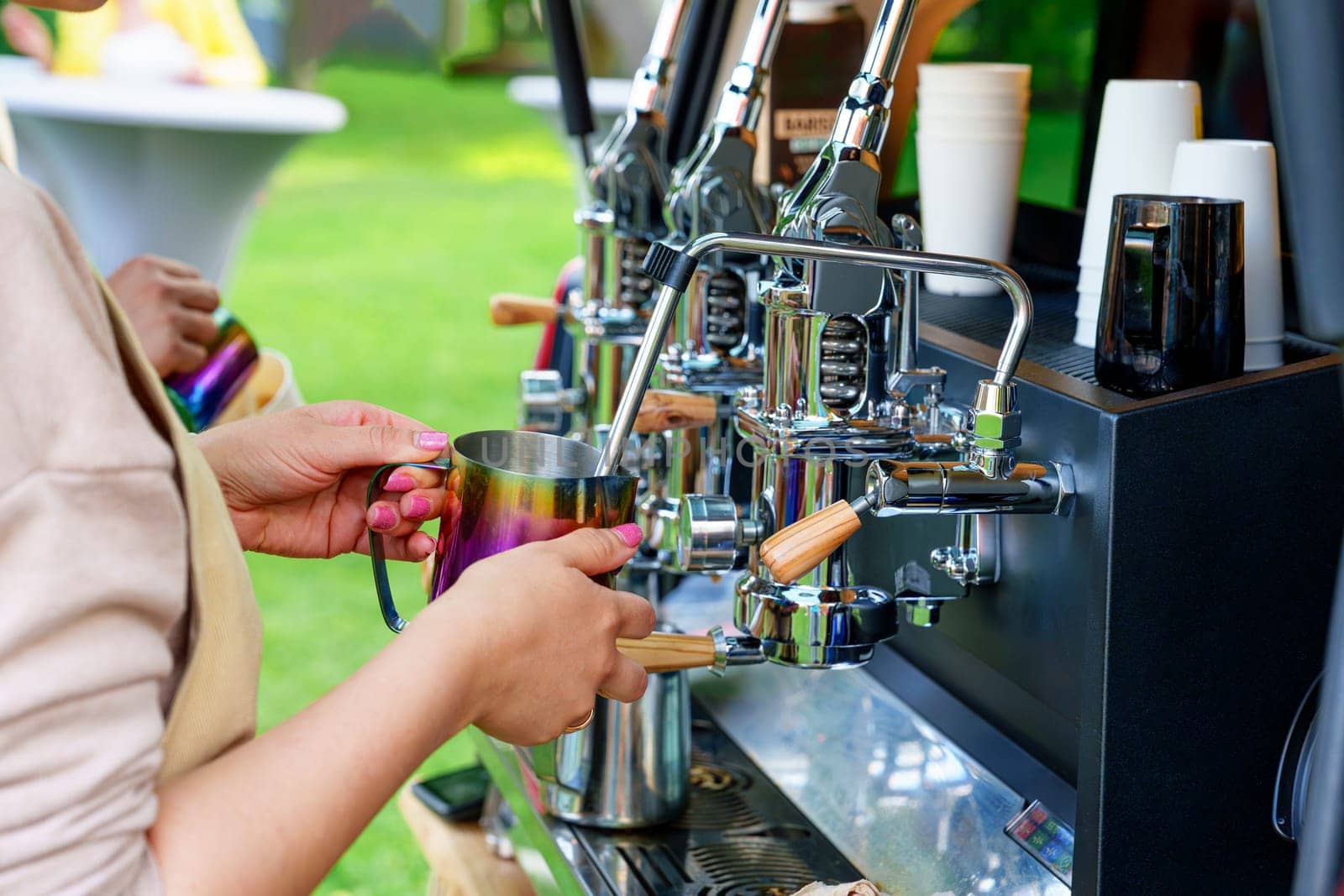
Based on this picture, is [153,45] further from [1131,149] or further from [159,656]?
[159,656]

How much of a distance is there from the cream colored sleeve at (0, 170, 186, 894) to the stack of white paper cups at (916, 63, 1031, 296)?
2.25ft

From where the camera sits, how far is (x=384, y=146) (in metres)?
9.01

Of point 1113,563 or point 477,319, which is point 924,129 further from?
point 477,319

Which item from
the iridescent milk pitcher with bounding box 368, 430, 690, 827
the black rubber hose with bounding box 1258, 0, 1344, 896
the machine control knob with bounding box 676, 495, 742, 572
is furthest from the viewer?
the machine control knob with bounding box 676, 495, 742, 572

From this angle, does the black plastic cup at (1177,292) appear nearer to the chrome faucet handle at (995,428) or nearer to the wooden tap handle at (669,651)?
the chrome faucet handle at (995,428)

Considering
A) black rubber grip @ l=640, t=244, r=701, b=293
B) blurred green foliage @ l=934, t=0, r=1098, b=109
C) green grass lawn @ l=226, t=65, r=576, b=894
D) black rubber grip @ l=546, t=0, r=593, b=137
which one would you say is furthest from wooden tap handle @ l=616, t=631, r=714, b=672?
green grass lawn @ l=226, t=65, r=576, b=894

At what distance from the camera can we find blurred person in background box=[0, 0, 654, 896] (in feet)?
1.60

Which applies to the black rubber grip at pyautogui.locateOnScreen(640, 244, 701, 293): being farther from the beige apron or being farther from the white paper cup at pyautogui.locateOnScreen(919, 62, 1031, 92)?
the white paper cup at pyautogui.locateOnScreen(919, 62, 1031, 92)

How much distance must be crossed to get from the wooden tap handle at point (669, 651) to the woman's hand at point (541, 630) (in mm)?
127

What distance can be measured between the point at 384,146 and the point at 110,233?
5937mm

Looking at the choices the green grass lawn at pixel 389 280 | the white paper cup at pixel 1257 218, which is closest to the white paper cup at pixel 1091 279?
the white paper cup at pixel 1257 218

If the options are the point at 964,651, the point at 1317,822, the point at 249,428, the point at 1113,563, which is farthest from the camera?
the point at 964,651

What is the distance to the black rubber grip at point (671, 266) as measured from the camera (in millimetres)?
718

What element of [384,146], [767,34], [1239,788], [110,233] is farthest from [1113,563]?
[384,146]
